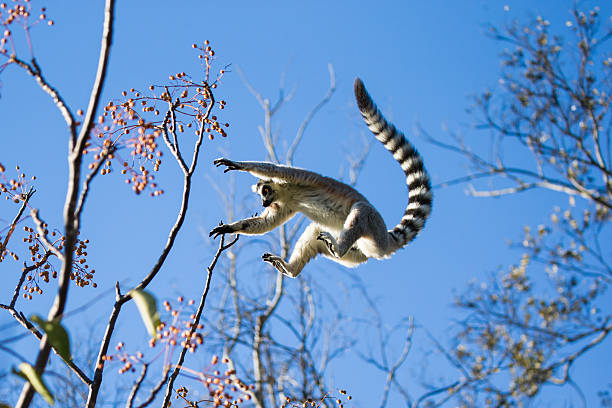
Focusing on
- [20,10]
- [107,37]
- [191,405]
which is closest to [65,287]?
[107,37]

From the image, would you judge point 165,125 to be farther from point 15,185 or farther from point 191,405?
point 191,405

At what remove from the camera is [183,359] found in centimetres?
287

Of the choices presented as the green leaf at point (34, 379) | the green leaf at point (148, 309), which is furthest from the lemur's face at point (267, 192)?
the green leaf at point (34, 379)

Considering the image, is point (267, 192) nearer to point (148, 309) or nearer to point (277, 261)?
point (277, 261)

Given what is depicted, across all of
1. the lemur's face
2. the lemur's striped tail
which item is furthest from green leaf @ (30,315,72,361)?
the lemur's striped tail

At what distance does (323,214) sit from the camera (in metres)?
7.10

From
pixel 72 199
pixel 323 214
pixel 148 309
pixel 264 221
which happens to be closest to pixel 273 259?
pixel 264 221

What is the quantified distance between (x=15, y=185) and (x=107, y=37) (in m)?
1.76

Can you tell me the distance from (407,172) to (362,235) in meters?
1.56

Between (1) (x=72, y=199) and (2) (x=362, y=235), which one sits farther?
(2) (x=362, y=235)

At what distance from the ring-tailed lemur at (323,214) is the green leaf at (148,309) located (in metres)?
4.03

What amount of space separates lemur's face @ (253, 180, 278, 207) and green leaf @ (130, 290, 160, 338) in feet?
15.2

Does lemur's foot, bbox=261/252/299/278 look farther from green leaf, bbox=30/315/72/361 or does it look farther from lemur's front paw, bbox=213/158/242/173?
green leaf, bbox=30/315/72/361

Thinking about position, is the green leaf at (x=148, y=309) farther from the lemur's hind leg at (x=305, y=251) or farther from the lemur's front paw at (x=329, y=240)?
the lemur's hind leg at (x=305, y=251)
